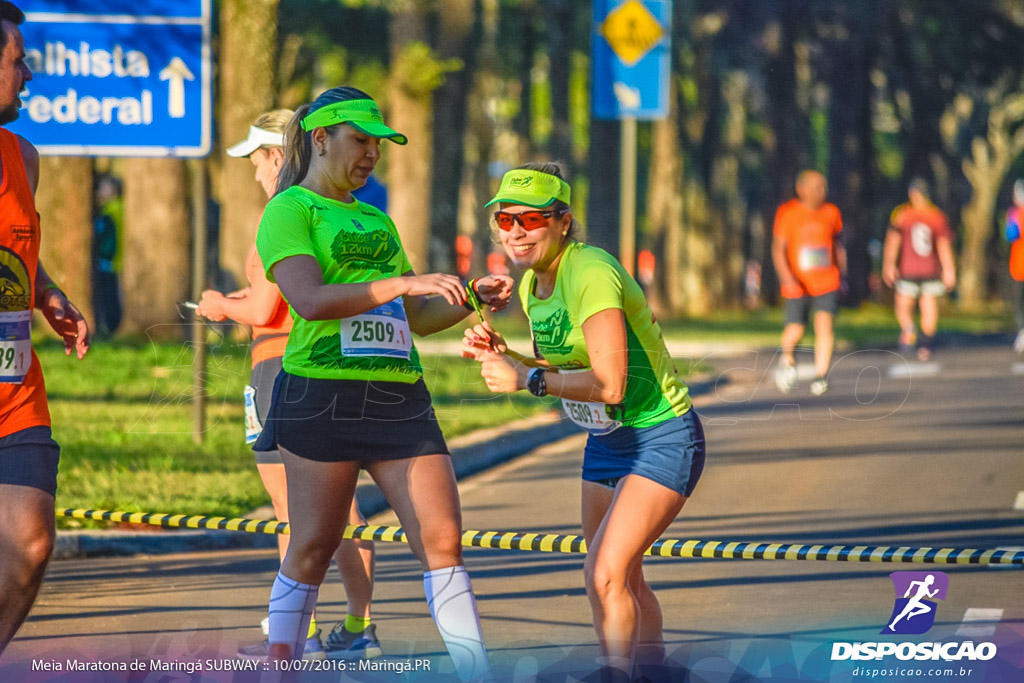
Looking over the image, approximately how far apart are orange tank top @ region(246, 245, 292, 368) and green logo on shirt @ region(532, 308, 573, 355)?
52.1 inches

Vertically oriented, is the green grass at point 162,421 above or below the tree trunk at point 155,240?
below

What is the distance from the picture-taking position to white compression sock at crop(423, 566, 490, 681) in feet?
17.6

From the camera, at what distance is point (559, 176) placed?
5.70 m

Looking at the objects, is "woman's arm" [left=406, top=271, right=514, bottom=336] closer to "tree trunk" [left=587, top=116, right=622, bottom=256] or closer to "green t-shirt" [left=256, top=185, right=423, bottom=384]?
"green t-shirt" [left=256, top=185, right=423, bottom=384]

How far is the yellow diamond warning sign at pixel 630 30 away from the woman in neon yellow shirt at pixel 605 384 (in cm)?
1122

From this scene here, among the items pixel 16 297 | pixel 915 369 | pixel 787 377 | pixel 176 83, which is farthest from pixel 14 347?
pixel 915 369

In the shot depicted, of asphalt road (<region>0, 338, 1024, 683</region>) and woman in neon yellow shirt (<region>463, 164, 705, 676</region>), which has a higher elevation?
woman in neon yellow shirt (<region>463, 164, 705, 676</region>)

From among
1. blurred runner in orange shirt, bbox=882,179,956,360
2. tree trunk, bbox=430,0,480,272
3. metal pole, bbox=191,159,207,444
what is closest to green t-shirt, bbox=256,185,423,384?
metal pole, bbox=191,159,207,444

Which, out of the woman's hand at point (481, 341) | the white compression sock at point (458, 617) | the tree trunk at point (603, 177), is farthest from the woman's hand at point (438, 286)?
the tree trunk at point (603, 177)

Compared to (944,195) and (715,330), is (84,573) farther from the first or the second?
(944,195)

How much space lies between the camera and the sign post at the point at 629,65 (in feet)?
54.8

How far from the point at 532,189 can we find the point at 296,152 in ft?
2.36

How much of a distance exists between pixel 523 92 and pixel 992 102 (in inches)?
555

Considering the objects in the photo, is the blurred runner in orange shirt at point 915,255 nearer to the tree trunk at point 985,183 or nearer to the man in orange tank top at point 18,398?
the man in orange tank top at point 18,398
